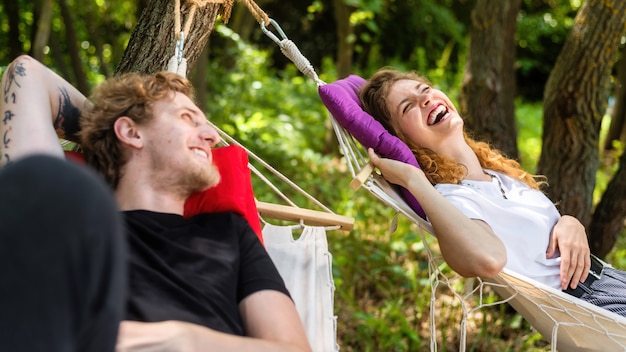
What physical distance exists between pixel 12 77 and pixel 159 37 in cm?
48

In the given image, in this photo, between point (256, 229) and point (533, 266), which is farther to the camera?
point (533, 266)

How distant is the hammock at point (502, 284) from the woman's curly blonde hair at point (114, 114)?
2.16 feet

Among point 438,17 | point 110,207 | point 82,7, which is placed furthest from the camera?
point 438,17

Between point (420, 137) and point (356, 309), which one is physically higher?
point (420, 137)

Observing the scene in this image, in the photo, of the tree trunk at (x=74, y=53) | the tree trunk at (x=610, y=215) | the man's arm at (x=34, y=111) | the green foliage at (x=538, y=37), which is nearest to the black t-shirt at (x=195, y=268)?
the man's arm at (x=34, y=111)

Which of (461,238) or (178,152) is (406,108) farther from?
(178,152)

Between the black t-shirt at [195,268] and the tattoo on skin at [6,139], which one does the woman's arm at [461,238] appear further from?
the tattoo on skin at [6,139]

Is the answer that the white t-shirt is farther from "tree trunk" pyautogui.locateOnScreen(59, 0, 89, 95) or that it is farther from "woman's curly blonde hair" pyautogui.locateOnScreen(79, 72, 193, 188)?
"tree trunk" pyautogui.locateOnScreen(59, 0, 89, 95)

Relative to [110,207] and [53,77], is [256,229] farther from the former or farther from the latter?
[110,207]

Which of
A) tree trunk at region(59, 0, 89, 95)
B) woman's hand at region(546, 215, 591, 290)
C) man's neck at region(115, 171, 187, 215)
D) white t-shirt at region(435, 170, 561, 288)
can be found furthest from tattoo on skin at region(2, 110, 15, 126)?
tree trunk at region(59, 0, 89, 95)

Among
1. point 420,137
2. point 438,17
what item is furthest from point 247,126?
point 438,17

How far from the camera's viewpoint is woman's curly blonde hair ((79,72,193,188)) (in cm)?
159

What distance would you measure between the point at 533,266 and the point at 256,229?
0.79 meters

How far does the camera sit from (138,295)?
138 cm
